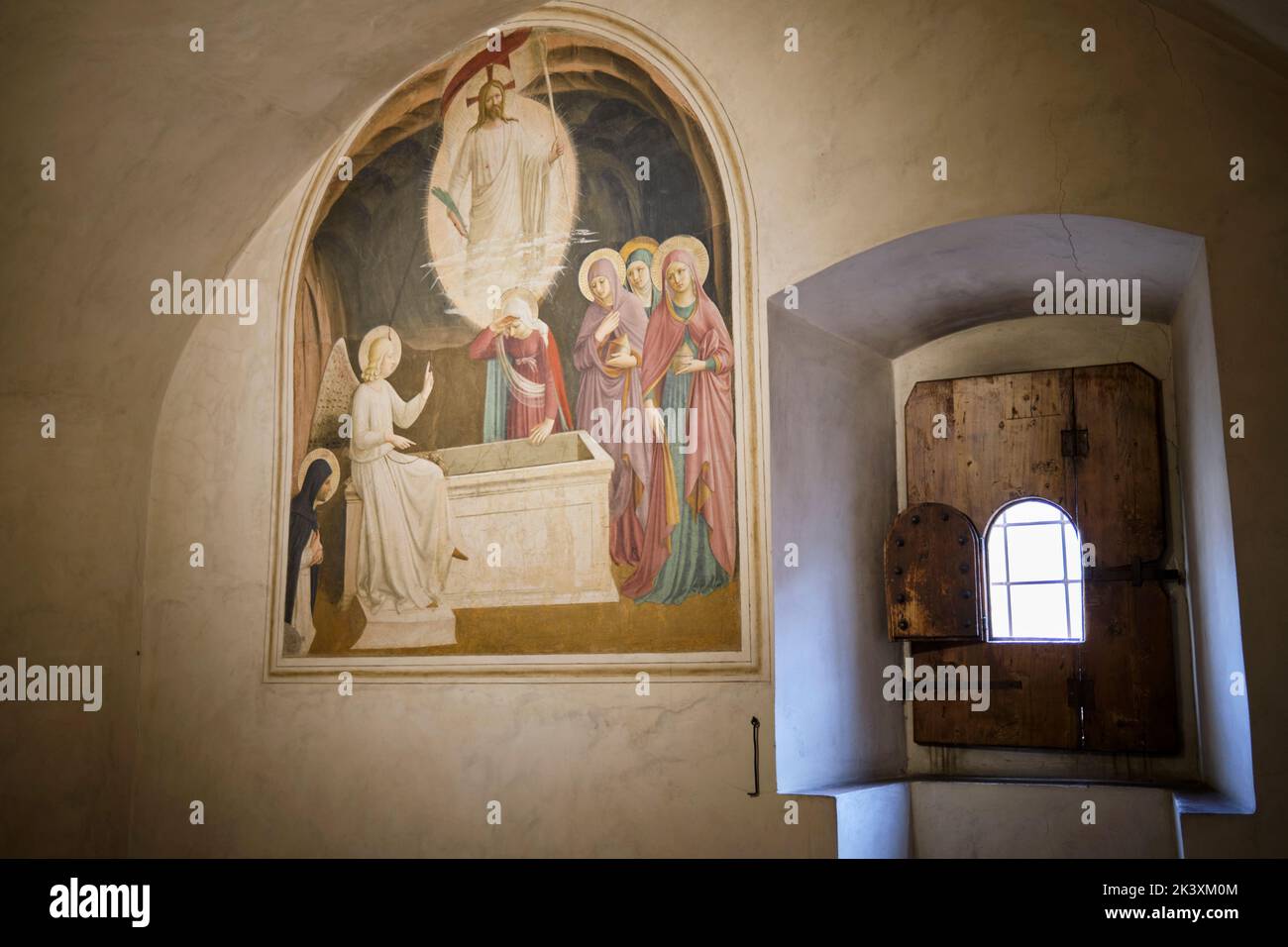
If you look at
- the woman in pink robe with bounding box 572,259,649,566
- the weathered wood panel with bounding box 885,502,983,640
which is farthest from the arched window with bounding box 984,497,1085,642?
the woman in pink robe with bounding box 572,259,649,566

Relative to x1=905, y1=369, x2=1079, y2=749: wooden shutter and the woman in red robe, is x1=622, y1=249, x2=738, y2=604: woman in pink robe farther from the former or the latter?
x1=905, y1=369, x2=1079, y2=749: wooden shutter

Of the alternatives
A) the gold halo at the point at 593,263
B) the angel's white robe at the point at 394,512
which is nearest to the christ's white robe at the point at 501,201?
the gold halo at the point at 593,263

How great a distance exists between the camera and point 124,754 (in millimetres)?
7812

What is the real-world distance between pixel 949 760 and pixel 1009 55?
3777 mm

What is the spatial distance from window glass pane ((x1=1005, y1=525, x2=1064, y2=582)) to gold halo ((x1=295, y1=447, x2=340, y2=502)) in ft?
13.2

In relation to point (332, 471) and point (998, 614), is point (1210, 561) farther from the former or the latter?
point (332, 471)

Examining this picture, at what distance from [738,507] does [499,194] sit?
247 centimetres

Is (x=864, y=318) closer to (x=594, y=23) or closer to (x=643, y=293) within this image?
(x=643, y=293)

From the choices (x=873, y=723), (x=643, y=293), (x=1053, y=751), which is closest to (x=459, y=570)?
(x=643, y=293)

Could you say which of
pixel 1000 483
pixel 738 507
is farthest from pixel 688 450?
pixel 1000 483

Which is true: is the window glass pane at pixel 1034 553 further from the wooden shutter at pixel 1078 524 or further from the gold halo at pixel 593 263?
the gold halo at pixel 593 263

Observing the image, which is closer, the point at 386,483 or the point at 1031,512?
the point at 1031,512

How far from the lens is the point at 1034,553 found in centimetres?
692

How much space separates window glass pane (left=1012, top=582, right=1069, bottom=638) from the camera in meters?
6.83
